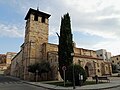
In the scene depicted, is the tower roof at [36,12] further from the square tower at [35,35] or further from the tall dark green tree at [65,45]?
the tall dark green tree at [65,45]

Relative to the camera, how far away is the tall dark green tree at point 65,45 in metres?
25.1

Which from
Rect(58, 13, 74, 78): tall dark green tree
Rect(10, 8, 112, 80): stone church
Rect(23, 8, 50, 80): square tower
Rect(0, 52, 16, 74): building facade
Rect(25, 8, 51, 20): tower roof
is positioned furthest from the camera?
Rect(0, 52, 16, 74): building facade

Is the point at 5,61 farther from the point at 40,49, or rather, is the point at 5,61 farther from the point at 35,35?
the point at 40,49

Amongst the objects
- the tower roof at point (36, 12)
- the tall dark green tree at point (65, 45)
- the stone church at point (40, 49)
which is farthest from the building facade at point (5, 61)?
the tall dark green tree at point (65, 45)

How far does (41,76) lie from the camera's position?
4175 centimetres

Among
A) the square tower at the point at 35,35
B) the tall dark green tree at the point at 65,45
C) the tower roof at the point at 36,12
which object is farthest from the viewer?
the tower roof at the point at 36,12

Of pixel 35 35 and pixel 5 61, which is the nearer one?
pixel 35 35

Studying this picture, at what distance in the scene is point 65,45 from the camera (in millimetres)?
25625

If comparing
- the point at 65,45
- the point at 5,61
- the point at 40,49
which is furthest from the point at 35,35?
the point at 5,61

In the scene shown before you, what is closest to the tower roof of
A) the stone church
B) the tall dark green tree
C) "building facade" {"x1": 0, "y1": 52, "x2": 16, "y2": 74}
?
the stone church

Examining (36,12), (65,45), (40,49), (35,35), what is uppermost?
(36,12)

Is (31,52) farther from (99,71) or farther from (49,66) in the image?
(99,71)

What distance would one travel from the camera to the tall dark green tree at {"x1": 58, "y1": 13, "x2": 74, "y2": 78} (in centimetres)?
2512

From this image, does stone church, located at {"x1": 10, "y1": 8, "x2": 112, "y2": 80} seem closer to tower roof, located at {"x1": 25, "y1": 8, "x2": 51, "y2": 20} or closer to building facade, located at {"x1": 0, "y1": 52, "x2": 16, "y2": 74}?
tower roof, located at {"x1": 25, "y1": 8, "x2": 51, "y2": 20}
